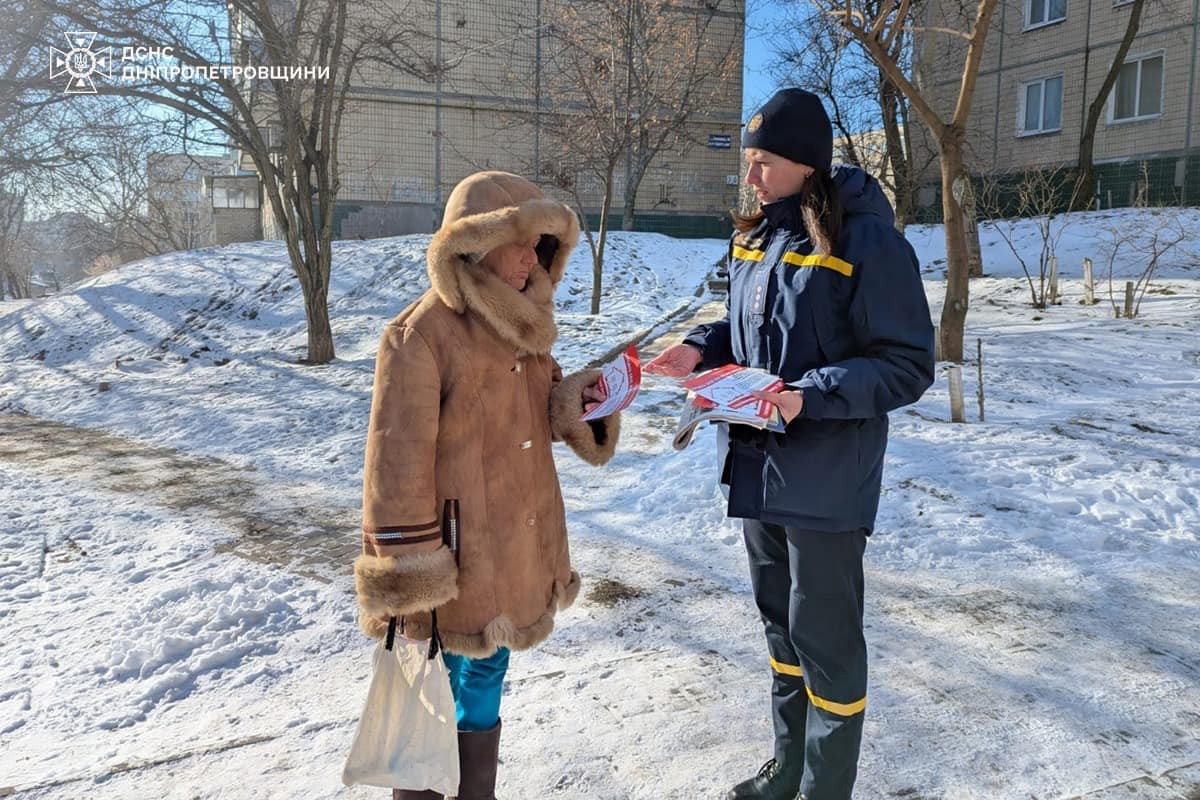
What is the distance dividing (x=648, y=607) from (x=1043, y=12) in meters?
23.2

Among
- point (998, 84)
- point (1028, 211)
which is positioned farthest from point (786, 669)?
point (998, 84)

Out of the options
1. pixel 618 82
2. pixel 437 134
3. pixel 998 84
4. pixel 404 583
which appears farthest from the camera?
pixel 437 134

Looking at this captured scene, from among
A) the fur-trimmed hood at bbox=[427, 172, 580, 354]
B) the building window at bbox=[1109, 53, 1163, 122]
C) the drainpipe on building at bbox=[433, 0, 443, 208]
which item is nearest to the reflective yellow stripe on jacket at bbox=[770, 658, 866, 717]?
the fur-trimmed hood at bbox=[427, 172, 580, 354]

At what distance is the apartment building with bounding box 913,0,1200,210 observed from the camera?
18047mm

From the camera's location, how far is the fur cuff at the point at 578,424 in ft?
7.72

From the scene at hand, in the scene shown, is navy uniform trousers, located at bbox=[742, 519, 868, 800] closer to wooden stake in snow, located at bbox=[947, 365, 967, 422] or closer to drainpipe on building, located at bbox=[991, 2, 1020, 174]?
wooden stake in snow, located at bbox=[947, 365, 967, 422]

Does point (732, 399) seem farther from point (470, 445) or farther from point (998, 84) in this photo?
point (998, 84)

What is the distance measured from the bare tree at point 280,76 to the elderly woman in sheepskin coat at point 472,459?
8.59m

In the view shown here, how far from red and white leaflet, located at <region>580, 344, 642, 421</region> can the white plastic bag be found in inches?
30.3

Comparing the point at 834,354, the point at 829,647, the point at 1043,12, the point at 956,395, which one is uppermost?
the point at 1043,12

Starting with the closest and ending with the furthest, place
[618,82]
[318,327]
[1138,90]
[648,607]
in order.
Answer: [648,607], [318,327], [618,82], [1138,90]

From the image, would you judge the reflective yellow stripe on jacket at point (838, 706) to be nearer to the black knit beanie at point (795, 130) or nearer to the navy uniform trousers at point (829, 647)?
the navy uniform trousers at point (829, 647)

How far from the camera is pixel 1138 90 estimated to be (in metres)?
19.1

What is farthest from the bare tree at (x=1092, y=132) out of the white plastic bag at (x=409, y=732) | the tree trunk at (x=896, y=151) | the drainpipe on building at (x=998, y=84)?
the white plastic bag at (x=409, y=732)
